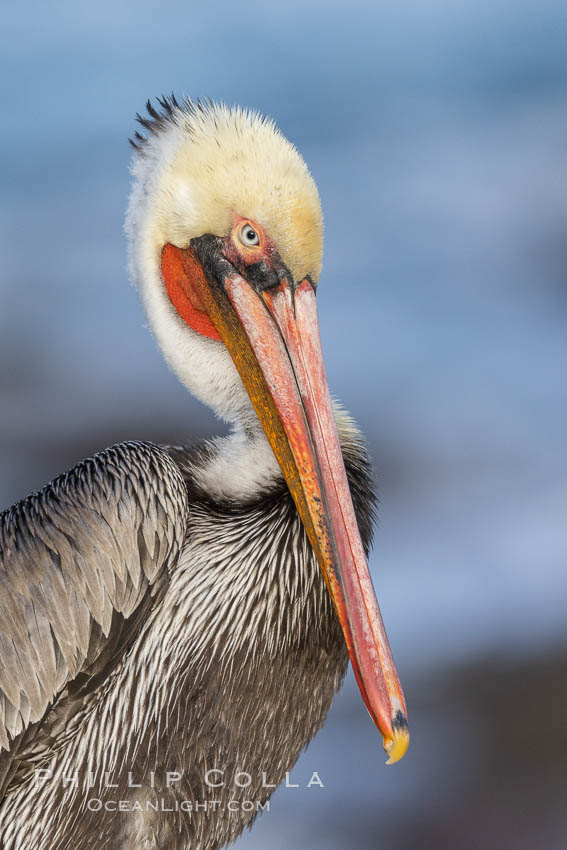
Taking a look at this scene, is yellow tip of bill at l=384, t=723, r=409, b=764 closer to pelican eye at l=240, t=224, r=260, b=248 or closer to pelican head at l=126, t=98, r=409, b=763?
pelican head at l=126, t=98, r=409, b=763

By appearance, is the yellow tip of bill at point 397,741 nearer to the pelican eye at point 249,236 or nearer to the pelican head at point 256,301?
the pelican head at point 256,301

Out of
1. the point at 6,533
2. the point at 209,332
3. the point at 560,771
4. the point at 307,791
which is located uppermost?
the point at 209,332

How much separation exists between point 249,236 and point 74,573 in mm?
778

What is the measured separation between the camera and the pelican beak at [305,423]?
6.85 feet

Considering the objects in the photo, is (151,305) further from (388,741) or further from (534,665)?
(534,665)

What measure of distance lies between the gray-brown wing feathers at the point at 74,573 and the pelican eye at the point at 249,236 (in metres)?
0.51

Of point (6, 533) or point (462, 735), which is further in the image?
point (462, 735)

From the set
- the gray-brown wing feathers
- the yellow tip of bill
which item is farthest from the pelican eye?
the yellow tip of bill

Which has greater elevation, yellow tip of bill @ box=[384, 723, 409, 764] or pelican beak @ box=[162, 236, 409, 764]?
pelican beak @ box=[162, 236, 409, 764]

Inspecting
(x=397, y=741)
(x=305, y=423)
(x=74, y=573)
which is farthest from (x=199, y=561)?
(x=397, y=741)

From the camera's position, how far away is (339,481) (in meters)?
2.16

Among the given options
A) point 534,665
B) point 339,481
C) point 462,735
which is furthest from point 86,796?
point 534,665

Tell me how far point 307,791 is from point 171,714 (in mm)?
2106

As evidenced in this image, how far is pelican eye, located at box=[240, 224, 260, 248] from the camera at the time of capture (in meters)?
2.25
